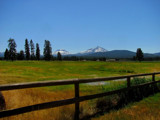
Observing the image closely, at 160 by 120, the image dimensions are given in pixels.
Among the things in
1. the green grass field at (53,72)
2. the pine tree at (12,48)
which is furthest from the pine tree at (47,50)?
the green grass field at (53,72)

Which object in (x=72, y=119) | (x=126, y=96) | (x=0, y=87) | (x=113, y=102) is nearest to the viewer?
(x=0, y=87)

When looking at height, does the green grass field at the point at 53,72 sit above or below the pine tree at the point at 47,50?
below

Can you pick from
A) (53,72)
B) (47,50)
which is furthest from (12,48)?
(53,72)

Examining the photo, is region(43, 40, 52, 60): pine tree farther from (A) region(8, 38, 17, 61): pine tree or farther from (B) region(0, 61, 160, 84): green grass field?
(B) region(0, 61, 160, 84): green grass field

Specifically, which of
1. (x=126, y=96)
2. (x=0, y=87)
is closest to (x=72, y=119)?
(x=0, y=87)

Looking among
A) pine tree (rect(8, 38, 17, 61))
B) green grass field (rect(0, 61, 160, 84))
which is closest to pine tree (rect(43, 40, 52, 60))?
pine tree (rect(8, 38, 17, 61))

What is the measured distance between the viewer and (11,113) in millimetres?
3340

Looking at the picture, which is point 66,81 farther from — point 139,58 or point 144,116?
point 139,58

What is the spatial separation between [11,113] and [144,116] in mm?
4366

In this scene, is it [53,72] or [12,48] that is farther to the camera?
[12,48]

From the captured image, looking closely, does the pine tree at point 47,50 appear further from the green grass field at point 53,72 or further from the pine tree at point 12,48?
the green grass field at point 53,72

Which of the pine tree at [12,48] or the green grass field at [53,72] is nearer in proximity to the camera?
the green grass field at [53,72]

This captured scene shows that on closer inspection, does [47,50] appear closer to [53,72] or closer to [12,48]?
[12,48]

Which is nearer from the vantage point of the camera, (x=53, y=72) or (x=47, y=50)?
(x=53, y=72)
